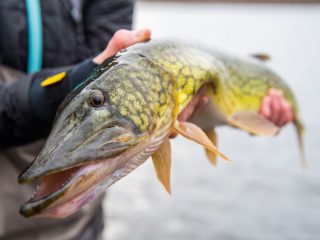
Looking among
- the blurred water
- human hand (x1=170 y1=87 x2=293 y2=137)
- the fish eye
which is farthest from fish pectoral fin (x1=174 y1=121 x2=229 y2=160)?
the blurred water

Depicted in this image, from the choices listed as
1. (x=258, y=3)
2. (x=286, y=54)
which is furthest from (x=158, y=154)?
(x=258, y=3)

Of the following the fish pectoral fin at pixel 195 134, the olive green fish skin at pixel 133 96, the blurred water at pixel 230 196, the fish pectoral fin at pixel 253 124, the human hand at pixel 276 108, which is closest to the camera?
the olive green fish skin at pixel 133 96

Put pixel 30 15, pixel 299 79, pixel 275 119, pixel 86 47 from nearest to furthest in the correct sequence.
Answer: pixel 30 15
pixel 86 47
pixel 275 119
pixel 299 79

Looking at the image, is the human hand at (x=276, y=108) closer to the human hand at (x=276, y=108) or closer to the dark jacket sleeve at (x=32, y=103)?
the human hand at (x=276, y=108)

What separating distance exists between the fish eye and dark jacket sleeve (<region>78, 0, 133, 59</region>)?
89 centimetres

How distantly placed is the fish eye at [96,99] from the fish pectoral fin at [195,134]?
0.93ft

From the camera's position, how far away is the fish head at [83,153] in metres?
1.20

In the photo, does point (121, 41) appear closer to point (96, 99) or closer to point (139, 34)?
point (139, 34)

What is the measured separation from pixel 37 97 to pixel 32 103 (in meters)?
0.03

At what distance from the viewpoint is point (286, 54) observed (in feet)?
51.3

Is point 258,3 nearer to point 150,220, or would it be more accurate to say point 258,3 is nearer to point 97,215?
point 150,220

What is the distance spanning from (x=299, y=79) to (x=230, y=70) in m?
9.82

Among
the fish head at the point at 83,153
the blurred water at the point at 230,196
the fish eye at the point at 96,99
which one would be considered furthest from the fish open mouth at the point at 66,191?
the blurred water at the point at 230,196

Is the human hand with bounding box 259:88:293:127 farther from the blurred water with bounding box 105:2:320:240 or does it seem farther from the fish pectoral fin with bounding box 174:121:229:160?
the blurred water with bounding box 105:2:320:240
